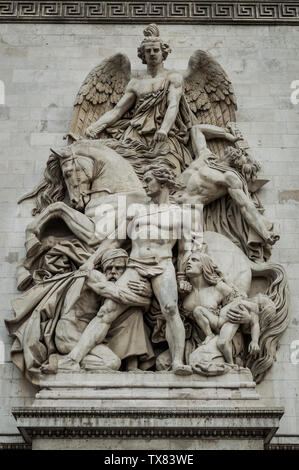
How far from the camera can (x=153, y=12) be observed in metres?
14.9

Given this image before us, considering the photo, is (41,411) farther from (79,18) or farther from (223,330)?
(79,18)

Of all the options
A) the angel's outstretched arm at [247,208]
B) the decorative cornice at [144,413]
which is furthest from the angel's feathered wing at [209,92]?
the decorative cornice at [144,413]

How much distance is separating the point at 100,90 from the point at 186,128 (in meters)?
1.45

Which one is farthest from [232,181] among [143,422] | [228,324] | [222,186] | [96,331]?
[143,422]

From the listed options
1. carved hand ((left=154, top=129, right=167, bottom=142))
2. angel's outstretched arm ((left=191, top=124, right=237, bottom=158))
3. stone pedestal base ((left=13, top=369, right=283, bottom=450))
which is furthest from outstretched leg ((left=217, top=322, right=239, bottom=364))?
carved hand ((left=154, top=129, right=167, bottom=142))

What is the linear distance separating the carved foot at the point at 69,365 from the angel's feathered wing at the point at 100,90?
371cm

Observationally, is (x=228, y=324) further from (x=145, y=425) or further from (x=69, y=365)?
(x=69, y=365)

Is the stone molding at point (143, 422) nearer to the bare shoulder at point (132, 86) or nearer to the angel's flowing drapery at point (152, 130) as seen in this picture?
the angel's flowing drapery at point (152, 130)

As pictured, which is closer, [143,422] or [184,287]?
[143,422]

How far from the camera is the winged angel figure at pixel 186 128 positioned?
12859 millimetres

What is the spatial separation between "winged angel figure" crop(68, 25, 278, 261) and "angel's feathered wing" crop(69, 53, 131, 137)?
15mm

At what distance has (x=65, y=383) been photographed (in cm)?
1127

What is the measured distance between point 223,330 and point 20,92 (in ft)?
16.7

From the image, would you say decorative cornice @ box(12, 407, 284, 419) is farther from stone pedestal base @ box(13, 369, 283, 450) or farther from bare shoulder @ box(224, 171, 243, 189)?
bare shoulder @ box(224, 171, 243, 189)
